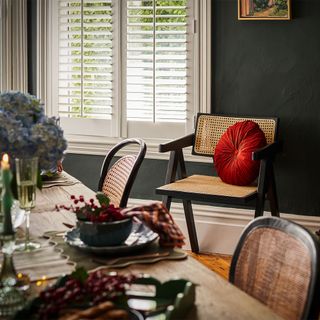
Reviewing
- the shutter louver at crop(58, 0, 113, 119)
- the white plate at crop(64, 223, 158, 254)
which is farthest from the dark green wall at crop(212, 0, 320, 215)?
the white plate at crop(64, 223, 158, 254)

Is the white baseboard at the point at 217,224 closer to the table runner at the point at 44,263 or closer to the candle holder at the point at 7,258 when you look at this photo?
the table runner at the point at 44,263

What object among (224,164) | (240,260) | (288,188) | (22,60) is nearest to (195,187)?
(224,164)

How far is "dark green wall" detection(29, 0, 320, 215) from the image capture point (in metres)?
4.38

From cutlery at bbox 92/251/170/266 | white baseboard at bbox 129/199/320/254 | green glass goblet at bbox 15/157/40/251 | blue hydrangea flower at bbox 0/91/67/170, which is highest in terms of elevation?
blue hydrangea flower at bbox 0/91/67/170

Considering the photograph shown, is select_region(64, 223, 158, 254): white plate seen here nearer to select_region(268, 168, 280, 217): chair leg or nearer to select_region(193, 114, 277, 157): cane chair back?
select_region(268, 168, 280, 217): chair leg

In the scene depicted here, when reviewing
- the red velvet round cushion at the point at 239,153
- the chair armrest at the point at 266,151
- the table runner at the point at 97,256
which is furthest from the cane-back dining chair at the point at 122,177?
the table runner at the point at 97,256

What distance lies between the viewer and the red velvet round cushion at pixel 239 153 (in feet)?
13.7

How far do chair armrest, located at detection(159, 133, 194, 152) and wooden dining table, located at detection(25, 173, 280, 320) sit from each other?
1780mm

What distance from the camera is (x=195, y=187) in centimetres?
417

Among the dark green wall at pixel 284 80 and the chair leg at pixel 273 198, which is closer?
the chair leg at pixel 273 198

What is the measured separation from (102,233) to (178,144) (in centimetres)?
246

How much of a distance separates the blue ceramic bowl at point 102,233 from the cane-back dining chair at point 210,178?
1.98m

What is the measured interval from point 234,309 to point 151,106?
11.0ft

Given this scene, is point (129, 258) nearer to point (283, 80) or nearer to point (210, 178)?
point (210, 178)
